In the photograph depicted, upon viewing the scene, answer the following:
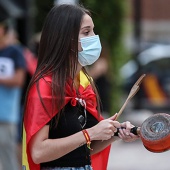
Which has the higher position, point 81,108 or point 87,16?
point 87,16

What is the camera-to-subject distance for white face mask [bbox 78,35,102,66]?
3.53m

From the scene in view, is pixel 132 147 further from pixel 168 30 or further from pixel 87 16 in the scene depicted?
pixel 168 30

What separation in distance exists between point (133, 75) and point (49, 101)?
12679mm

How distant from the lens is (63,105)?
3.38 m

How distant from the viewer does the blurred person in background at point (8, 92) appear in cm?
667

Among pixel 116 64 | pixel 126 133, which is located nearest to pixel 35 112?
pixel 126 133

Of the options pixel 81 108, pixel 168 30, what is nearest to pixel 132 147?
pixel 81 108

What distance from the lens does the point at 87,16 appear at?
11.5 ft

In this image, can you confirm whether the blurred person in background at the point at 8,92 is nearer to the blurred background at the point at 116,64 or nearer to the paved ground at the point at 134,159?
the blurred background at the point at 116,64

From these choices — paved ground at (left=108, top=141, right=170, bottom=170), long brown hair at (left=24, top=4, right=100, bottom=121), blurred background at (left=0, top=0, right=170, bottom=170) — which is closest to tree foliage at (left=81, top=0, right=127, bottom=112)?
blurred background at (left=0, top=0, right=170, bottom=170)

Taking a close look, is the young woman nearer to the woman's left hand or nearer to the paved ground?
the woman's left hand

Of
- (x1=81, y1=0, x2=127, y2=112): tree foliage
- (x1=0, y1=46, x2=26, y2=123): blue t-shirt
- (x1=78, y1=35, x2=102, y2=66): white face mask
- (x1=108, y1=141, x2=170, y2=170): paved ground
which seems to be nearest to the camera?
(x1=78, y1=35, x2=102, y2=66): white face mask

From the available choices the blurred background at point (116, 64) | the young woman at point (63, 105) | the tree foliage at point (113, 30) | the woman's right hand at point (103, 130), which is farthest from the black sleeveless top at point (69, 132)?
the tree foliage at point (113, 30)

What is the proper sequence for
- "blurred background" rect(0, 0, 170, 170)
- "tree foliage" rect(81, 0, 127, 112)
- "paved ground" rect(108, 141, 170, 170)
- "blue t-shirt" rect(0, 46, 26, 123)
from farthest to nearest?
"tree foliage" rect(81, 0, 127, 112) < "blurred background" rect(0, 0, 170, 170) < "paved ground" rect(108, 141, 170, 170) < "blue t-shirt" rect(0, 46, 26, 123)
